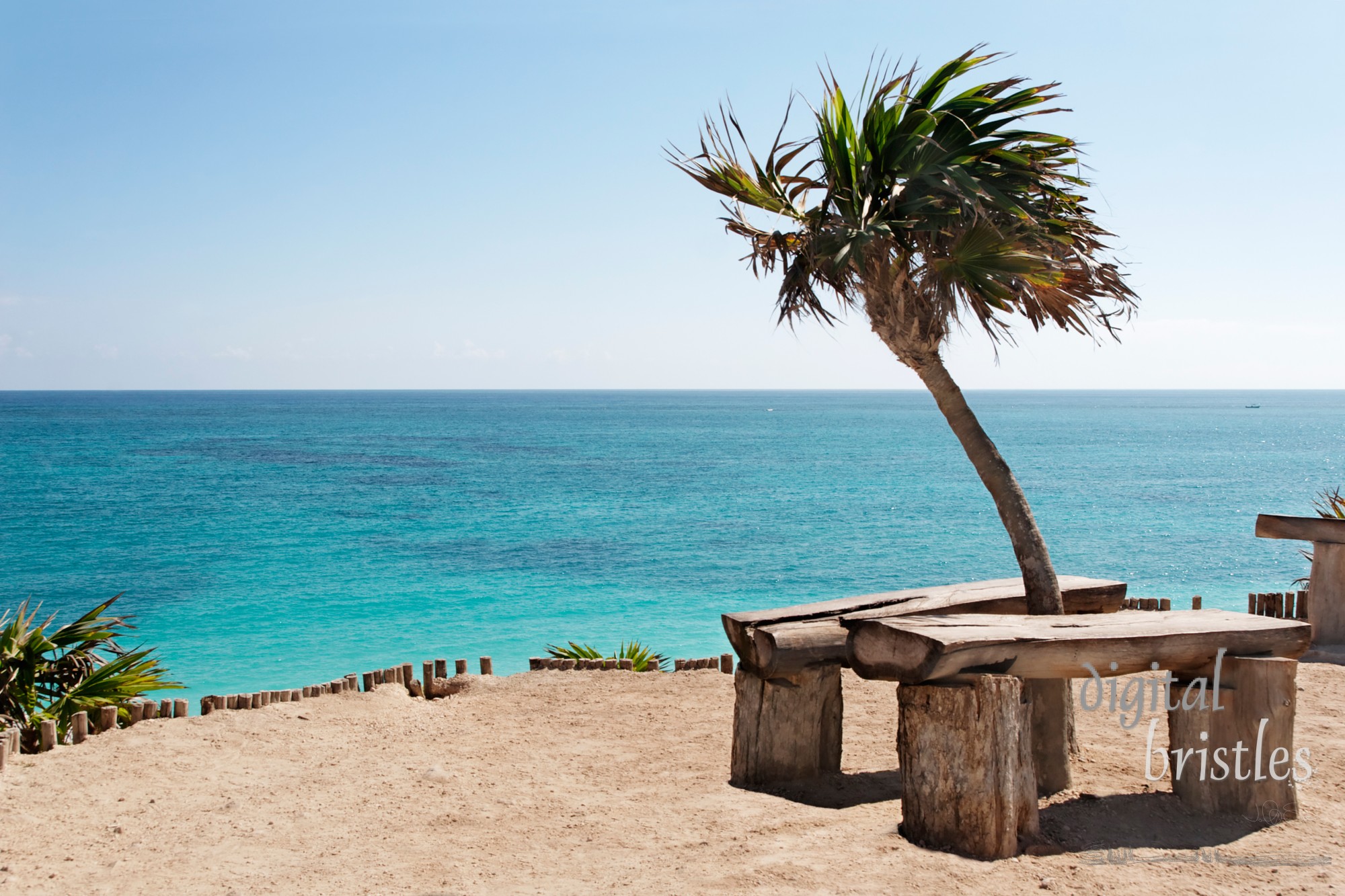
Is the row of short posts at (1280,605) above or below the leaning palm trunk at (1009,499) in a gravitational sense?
below

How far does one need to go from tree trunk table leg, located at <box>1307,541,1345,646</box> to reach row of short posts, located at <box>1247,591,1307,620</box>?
0.91 m

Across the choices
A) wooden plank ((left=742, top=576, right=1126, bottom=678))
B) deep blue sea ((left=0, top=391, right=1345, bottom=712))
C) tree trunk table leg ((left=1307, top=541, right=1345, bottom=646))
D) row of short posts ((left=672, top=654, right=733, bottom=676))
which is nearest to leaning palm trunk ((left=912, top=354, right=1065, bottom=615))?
wooden plank ((left=742, top=576, right=1126, bottom=678))

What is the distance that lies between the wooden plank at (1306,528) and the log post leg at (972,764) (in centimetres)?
684

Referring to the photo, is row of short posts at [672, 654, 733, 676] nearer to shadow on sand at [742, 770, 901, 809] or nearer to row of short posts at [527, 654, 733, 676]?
row of short posts at [527, 654, 733, 676]

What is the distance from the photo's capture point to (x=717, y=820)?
5.37 metres

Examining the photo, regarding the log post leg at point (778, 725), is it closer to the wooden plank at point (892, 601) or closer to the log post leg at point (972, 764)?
the wooden plank at point (892, 601)

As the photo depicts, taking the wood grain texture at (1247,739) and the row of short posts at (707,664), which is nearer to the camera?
the wood grain texture at (1247,739)

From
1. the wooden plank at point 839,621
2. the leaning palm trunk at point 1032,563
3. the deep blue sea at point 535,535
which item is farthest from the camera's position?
the deep blue sea at point 535,535

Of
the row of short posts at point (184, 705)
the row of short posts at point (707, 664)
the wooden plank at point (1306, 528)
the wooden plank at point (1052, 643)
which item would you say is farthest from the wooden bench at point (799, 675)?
the wooden plank at point (1306, 528)

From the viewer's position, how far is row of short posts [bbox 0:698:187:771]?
22.0 ft

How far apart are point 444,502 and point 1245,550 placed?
3228 cm

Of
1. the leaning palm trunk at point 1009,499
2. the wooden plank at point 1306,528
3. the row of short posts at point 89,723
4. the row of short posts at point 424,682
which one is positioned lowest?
the row of short posts at point 424,682

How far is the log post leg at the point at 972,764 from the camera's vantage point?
465cm

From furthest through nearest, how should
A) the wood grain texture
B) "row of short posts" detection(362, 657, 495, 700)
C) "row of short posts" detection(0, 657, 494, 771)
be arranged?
1. "row of short posts" detection(362, 657, 495, 700)
2. "row of short posts" detection(0, 657, 494, 771)
3. the wood grain texture
